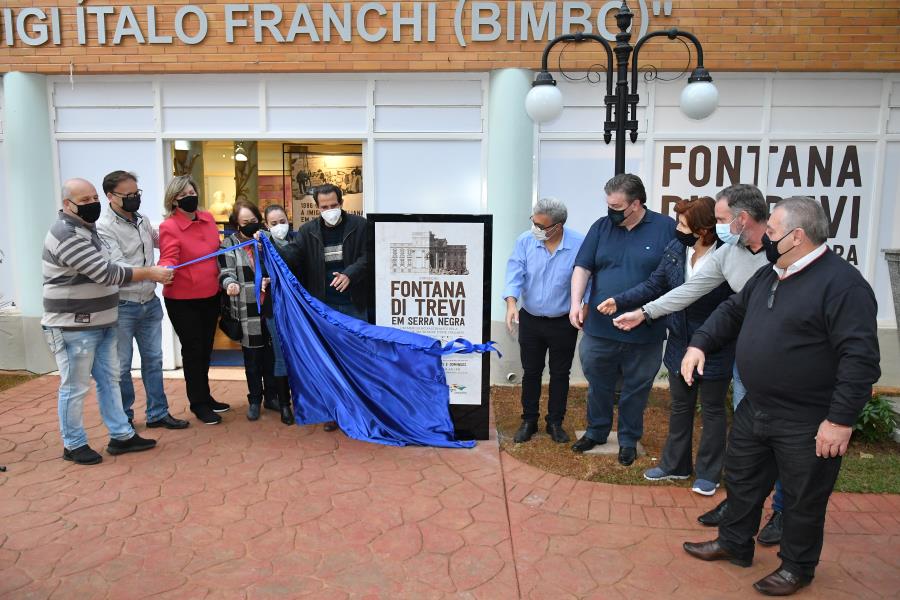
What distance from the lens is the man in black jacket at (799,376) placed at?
9.83 ft

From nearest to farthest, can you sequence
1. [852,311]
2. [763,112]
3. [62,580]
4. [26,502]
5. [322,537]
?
[852,311] < [62,580] < [322,537] < [26,502] < [763,112]

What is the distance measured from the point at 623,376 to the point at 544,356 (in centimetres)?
63

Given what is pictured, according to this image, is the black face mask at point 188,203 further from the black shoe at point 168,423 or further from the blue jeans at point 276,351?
→ the black shoe at point 168,423

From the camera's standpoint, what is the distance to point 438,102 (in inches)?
280

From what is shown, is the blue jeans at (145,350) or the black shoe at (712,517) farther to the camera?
the blue jeans at (145,350)

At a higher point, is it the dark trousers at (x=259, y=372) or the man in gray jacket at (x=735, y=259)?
the man in gray jacket at (x=735, y=259)

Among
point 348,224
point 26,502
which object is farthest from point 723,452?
point 26,502

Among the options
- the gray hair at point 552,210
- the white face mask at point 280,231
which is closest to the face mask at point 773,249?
the gray hair at point 552,210

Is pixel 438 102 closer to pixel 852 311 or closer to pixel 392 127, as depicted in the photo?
pixel 392 127

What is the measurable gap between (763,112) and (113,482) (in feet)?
21.9

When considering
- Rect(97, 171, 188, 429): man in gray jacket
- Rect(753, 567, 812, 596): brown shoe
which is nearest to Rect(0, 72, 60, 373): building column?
Rect(97, 171, 188, 429): man in gray jacket

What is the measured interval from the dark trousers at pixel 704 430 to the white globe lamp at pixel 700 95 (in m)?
2.18

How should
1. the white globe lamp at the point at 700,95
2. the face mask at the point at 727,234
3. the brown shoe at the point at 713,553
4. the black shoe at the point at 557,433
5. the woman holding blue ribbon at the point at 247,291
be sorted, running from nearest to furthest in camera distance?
the brown shoe at the point at 713,553
the face mask at the point at 727,234
the white globe lamp at the point at 700,95
the black shoe at the point at 557,433
the woman holding blue ribbon at the point at 247,291

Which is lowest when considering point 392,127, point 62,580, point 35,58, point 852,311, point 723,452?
point 62,580
